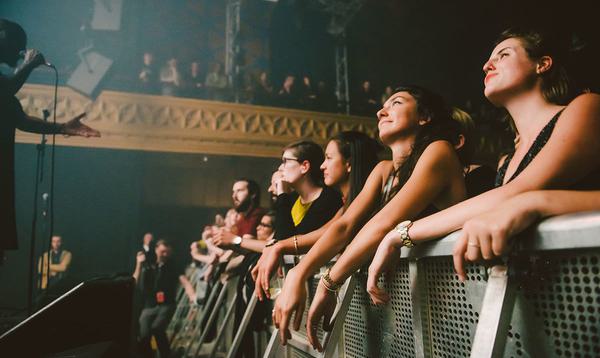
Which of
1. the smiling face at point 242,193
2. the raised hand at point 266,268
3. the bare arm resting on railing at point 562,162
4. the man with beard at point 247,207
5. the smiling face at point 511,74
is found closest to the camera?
the bare arm resting on railing at point 562,162

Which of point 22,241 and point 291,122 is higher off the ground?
point 291,122

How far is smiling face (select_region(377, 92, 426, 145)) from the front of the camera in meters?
1.64

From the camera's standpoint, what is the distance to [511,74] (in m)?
1.22

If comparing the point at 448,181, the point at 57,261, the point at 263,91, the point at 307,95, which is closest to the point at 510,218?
the point at 448,181

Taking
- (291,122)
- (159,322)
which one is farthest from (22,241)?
(291,122)

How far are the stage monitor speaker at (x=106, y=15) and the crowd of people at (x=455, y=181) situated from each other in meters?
8.01

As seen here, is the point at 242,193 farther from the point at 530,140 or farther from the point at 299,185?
the point at 530,140

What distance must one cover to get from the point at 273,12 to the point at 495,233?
1033 centimetres

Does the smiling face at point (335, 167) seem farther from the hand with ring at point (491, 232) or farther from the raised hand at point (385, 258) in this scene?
the hand with ring at point (491, 232)

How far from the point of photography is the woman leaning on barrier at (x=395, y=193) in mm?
1264

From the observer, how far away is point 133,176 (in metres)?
8.63

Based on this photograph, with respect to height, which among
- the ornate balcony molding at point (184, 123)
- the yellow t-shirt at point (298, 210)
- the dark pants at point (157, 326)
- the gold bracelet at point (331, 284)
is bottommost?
the dark pants at point (157, 326)

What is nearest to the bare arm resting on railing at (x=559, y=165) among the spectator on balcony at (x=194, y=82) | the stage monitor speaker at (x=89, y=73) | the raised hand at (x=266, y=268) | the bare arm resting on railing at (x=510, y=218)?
the bare arm resting on railing at (x=510, y=218)

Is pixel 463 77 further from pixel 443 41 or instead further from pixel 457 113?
pixel 457 113
